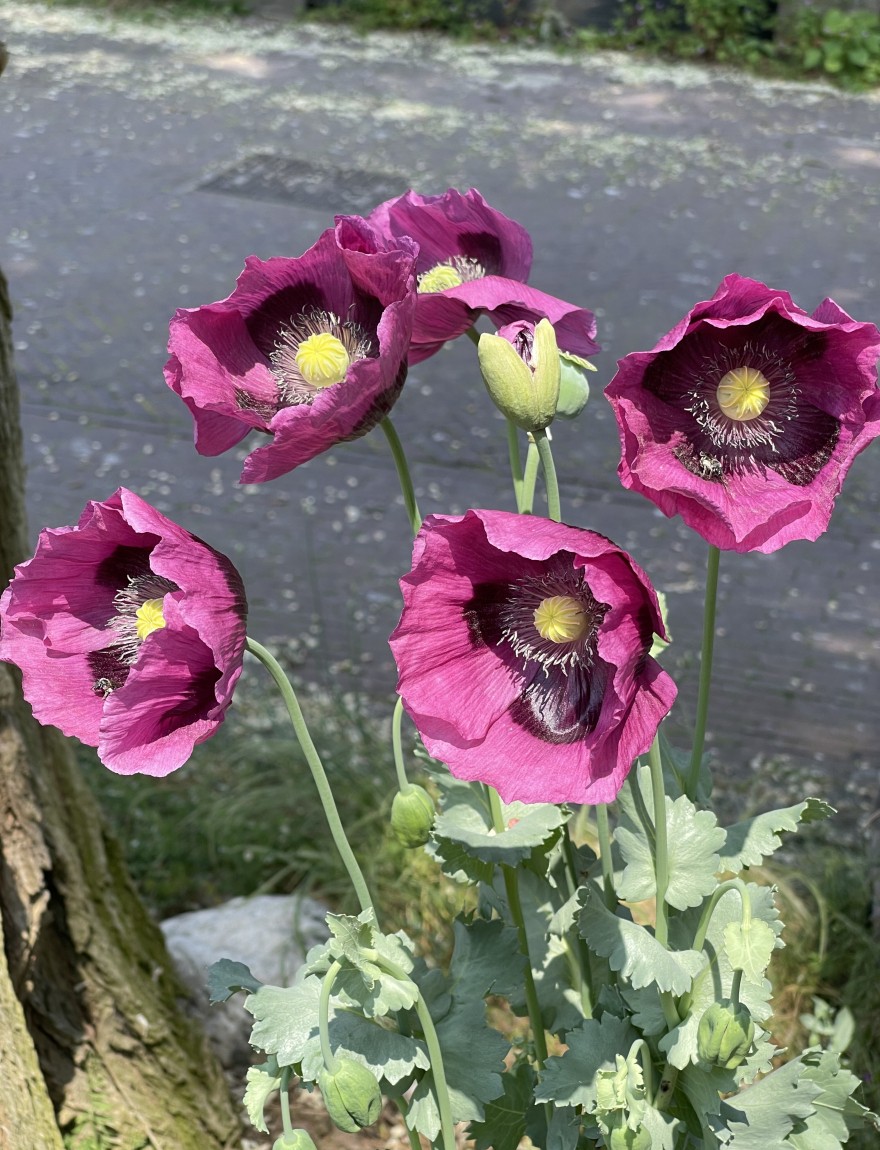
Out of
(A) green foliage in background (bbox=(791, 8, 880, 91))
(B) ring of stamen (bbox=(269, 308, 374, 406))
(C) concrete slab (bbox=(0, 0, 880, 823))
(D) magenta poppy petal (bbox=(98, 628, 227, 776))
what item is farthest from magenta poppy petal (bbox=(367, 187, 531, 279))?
(A) green foliage in background (bbox=(791, 8, 880, 91))

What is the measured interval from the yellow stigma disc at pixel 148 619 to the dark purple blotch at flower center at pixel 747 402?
445 millimetres

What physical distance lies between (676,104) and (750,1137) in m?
7.85

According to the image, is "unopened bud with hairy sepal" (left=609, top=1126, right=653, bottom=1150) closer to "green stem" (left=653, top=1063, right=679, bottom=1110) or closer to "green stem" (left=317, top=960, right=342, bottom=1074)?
"green stem" (left=653, top=1063, right=679, bottom=1110)

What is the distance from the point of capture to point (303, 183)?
6977 millimetres

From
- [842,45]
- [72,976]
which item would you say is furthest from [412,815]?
[842,45]

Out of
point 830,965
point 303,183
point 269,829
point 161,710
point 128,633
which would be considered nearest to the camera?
point 161,710

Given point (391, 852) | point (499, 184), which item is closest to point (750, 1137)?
point (391, 852)

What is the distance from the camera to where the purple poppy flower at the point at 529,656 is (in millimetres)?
1013

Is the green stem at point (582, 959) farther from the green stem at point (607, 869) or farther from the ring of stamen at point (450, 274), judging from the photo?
the ring of stamen at point (450, 274)

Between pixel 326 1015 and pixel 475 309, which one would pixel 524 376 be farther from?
pixel 326 1015

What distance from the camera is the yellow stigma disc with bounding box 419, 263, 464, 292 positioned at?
1272 mm

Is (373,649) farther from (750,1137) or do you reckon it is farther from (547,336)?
(547,336)

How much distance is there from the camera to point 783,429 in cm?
117

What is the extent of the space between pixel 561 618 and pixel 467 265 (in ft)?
1.43
